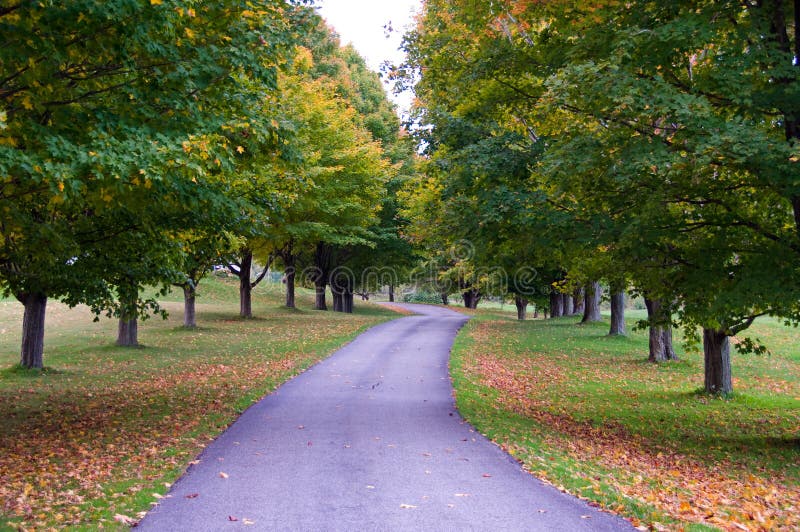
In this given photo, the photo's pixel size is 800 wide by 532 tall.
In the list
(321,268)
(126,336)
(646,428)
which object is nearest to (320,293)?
(321,268)

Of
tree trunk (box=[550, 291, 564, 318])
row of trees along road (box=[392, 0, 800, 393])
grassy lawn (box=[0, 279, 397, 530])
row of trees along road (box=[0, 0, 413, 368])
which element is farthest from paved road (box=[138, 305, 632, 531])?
tree trunk (box=[550, 291, 564, 318])

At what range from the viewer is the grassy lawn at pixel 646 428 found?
6.72 meters

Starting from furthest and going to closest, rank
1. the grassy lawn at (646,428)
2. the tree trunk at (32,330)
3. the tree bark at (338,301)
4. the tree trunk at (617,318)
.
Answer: the tree bark at (338,301) → the tree trunk at (617,318) → the tree trunk at (32,330) → the grassy lawn at (646,428)

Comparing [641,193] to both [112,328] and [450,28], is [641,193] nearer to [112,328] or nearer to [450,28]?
[450,28]

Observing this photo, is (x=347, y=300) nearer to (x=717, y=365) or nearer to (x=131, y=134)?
(x=717, y=365)

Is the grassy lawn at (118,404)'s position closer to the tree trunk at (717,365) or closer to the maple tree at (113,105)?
the maple tree at (113,105)

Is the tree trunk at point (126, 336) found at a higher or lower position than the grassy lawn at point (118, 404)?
higher

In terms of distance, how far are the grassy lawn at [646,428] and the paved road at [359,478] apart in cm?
59

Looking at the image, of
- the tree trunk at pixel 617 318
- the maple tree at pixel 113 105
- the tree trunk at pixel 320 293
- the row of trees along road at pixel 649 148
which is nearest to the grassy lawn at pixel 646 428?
the row of trees along road at pixel 649 148

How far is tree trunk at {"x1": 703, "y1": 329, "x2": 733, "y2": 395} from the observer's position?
46.0 feet

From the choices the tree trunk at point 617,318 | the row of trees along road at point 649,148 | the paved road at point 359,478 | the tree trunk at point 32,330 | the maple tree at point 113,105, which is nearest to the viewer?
the paved road at point 359,478

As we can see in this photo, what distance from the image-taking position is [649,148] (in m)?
8.34

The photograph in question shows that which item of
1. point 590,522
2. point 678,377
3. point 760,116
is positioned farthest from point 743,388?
point 590,522

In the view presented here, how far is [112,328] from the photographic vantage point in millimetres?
25172
